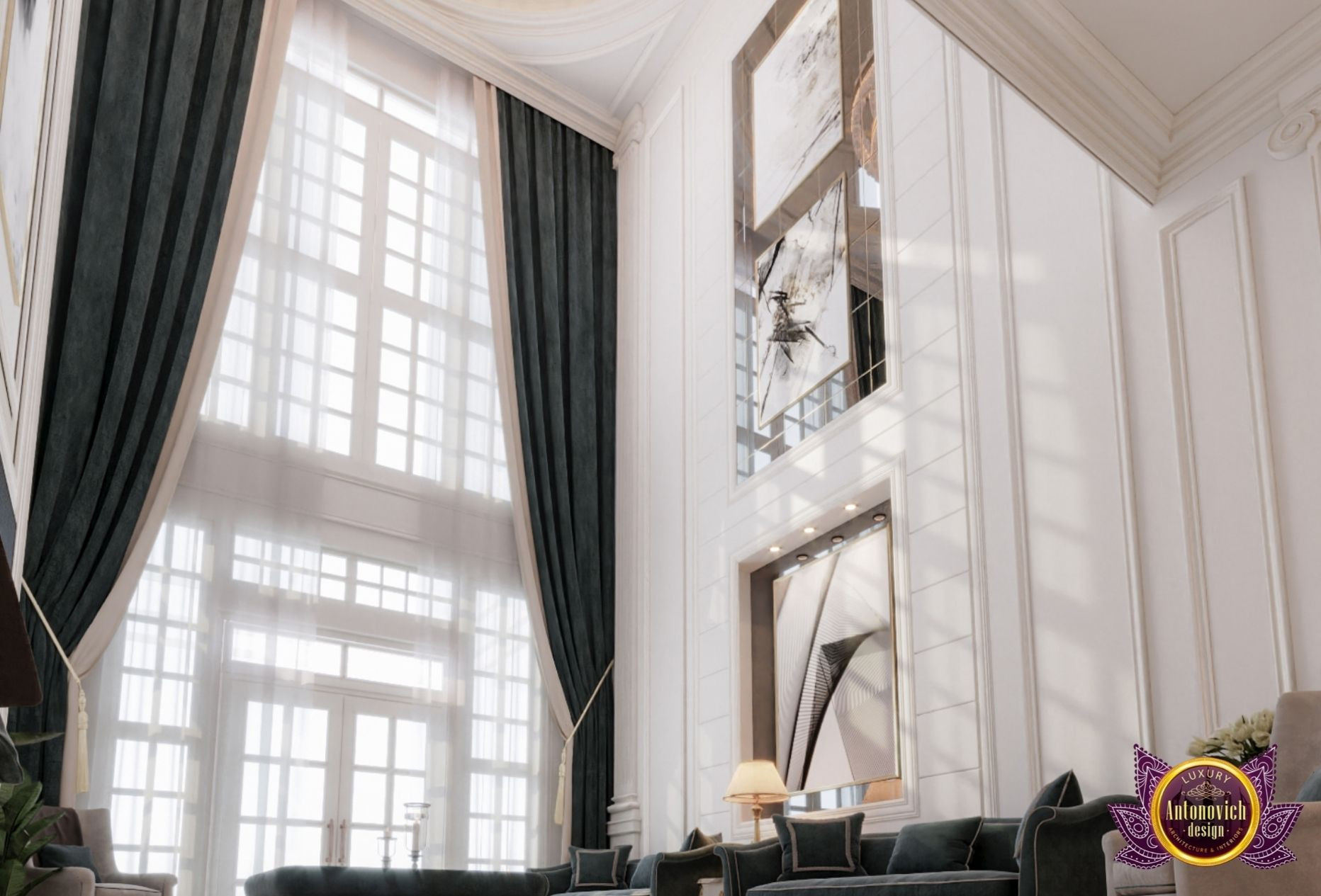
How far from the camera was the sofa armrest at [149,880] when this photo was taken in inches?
242

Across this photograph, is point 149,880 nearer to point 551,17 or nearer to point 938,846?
point 938,846

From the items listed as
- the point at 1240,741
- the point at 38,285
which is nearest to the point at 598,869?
the point at 1240,741

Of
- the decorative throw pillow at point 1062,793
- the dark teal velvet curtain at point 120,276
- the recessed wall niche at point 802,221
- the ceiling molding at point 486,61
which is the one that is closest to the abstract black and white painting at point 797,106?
the recessed wall niche at point 802,221

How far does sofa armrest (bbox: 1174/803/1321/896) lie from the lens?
2467mm

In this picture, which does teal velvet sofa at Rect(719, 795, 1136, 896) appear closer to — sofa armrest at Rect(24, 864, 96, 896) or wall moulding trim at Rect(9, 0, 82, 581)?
sofa armrest at Rect(24, 864, 96, 896)

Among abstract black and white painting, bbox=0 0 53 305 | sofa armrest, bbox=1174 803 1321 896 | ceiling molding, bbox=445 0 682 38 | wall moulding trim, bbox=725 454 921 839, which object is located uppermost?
ceiling molding, bbox=445 0 682 38

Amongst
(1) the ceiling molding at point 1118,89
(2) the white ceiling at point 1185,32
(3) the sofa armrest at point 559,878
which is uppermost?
(2) the white ceiling at point 1185,32

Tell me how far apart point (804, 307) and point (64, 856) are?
5284mm

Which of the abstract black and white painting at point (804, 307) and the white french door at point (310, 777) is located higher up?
the abstract black and white painting at point (804, 307)

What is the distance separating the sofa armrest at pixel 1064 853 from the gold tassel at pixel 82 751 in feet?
17.8

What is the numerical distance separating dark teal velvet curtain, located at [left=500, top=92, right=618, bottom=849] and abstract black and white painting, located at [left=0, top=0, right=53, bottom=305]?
5123 millimetres

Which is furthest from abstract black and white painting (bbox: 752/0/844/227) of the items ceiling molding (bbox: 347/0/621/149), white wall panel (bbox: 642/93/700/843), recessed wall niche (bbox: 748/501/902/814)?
recessed wall niche (bbox: 748/501/902/814)

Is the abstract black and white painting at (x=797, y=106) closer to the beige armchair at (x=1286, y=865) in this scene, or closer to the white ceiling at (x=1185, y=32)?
the white ceiling at (x=1185, y=32)

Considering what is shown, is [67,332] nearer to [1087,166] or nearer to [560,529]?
[560,529]
